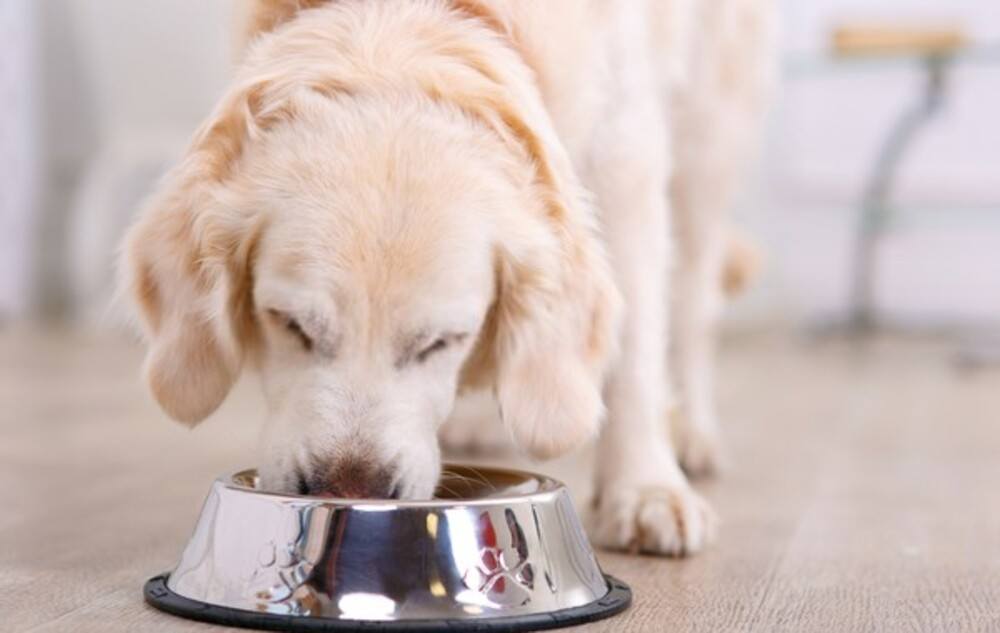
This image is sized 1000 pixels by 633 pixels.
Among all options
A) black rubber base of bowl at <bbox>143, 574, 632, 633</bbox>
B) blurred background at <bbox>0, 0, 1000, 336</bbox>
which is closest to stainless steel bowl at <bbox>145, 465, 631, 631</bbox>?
black rubber base of bowl at <bbox>143, 574, 632, 633</bbox>

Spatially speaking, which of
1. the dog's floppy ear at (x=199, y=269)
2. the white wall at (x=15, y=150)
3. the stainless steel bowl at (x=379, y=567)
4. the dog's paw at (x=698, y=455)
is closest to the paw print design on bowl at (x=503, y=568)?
the stainless steel bowl at (x=379, y=567)

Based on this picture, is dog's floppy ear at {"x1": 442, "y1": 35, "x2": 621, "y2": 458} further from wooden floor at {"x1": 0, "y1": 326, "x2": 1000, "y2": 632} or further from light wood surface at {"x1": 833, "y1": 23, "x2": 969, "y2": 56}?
light wood surface at {"x1": 833, "y1": 23, "x2": 969, "y2": 56}

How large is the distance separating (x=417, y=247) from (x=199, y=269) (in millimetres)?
295

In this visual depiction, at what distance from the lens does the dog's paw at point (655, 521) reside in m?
1.96

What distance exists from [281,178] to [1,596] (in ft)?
1.62

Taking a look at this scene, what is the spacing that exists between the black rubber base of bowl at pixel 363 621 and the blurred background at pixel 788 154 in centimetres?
427

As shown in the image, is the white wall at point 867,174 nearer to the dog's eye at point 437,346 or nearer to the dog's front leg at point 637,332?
the dog's front leg at point 637,332

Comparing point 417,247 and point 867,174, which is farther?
point 867,174

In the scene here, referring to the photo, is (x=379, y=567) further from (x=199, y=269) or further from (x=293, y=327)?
(x=199, y=269)

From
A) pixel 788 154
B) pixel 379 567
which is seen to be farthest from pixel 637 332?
pixel 788 154

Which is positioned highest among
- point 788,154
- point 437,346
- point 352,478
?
point 788,154

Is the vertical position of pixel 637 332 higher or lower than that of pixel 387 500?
higher

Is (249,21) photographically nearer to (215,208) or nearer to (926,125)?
(215,208)

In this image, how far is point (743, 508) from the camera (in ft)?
7.61
